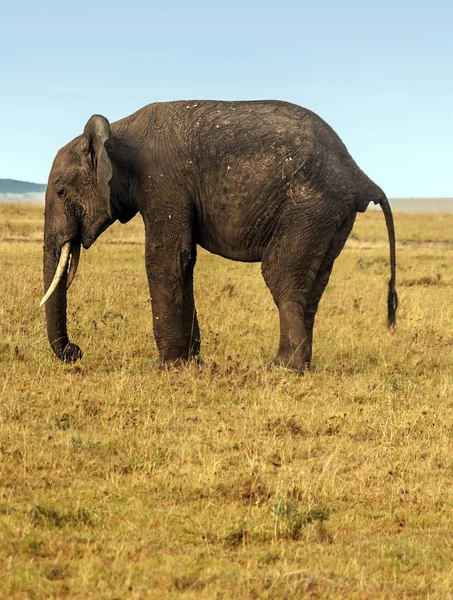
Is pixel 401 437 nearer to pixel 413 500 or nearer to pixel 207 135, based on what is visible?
pixel 413 500

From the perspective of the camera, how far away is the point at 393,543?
5.86m

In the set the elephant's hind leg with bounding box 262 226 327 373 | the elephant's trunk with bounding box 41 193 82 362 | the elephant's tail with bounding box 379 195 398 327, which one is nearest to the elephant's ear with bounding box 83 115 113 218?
the elephant's trunk with bounding box 41 193 82 362

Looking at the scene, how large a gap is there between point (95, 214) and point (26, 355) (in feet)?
6.52

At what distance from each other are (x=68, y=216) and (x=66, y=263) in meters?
0.57

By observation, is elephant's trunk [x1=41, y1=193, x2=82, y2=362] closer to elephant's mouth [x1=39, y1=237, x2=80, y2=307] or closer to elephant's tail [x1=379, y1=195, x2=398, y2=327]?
elephant's mouth [x1=39, y1=237, x2=80, y2=307]

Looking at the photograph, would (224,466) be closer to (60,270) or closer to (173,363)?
(173,363)

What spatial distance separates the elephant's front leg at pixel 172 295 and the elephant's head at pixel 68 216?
816 millimetres

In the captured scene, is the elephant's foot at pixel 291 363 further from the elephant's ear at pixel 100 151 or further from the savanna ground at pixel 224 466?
the elephant's ear at pixel 100 151

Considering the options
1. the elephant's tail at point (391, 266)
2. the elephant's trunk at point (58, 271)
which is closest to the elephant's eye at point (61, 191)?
the elephant's trunk at point (58, 271)

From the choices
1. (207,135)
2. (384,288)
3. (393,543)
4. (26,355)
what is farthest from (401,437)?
(384,288)

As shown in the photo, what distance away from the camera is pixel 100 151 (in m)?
10.3

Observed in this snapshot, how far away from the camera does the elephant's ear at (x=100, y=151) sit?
1028 cm

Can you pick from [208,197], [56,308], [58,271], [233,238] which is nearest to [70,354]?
[56,308]

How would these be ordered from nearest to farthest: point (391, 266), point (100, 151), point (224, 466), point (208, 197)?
1. point (224, 466)
2. point (100, 151)
3. point (208, 197)
4. point (391, 266)
